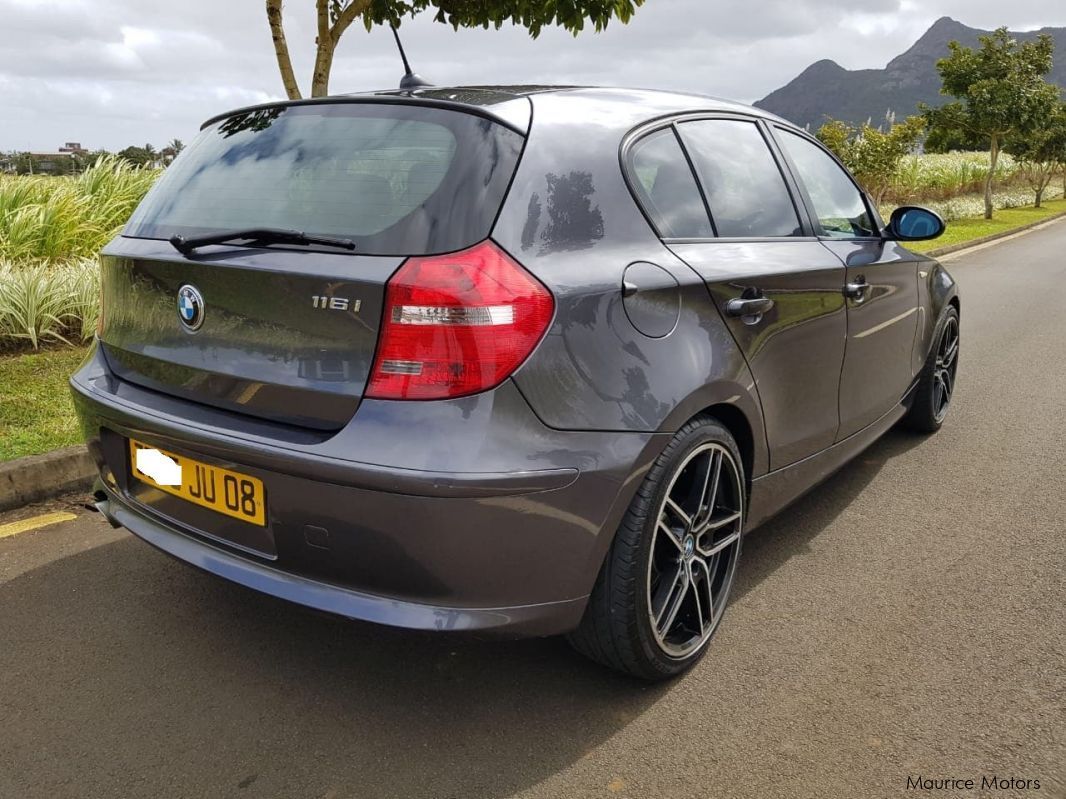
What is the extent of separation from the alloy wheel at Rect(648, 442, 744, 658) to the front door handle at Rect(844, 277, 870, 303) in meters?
1.03

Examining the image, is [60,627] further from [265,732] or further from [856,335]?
[856,335]

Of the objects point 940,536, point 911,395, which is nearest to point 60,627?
point 940,536

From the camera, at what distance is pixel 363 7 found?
7293 millimetres

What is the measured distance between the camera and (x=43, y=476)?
387 centimetres

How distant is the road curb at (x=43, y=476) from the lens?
3.77 m

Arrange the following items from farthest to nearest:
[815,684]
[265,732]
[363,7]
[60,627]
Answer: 1. [363,7]
2. [60,627]
3. [815,684]
4. [265,732]

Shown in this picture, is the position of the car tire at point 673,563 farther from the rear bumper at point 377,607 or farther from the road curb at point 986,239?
the road curb at point 986,239

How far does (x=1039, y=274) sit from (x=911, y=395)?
10450 mm

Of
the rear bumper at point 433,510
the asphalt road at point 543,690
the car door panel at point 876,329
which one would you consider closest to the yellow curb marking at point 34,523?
the asphalt road at point 543,690

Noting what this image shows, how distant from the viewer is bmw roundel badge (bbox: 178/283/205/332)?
234cm

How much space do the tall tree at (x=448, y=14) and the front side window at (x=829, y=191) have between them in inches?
146

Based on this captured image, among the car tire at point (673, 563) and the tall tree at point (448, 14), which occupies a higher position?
the tall tree at point (448, 14)

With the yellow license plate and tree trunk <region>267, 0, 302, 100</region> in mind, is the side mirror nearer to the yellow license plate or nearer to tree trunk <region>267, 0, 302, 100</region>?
the yellow license plate

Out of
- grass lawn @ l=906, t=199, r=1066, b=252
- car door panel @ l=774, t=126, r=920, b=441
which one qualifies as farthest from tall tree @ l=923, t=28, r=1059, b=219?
car door panel @ l=774, t=126, r=920, b=441
